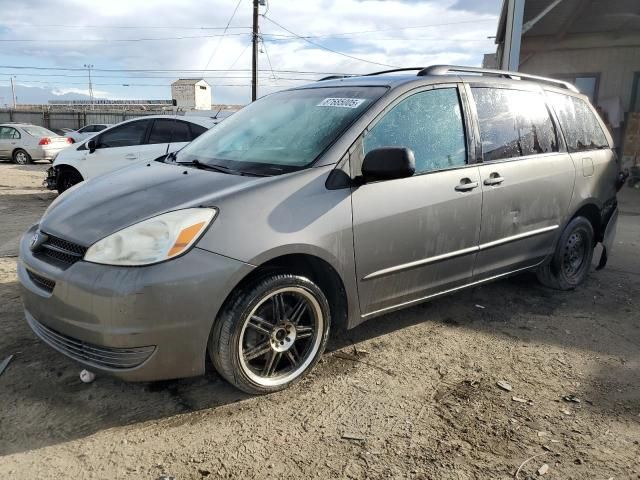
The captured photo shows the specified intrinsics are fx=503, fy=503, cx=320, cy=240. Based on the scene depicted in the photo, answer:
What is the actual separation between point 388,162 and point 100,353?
71.2 inches

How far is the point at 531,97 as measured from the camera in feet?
13.6

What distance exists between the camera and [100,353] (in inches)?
96.8

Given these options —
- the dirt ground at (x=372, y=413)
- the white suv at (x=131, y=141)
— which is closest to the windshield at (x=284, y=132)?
the dirt ground at (x=372, y=413)

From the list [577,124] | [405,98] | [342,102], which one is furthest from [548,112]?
[342,102]

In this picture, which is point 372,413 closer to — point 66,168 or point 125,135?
point 125,135

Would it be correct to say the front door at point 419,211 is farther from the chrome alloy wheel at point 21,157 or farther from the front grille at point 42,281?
the chrome alloy wheel at point 21,157

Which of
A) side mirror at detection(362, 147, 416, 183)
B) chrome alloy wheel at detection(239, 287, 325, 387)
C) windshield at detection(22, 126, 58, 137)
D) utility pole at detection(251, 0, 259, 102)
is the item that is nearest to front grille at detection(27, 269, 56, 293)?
chrome alloy wheel at detection(239, 287, 325, 387)

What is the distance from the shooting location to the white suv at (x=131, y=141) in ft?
28.3

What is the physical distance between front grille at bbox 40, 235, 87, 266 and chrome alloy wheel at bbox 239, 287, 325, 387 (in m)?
0.91

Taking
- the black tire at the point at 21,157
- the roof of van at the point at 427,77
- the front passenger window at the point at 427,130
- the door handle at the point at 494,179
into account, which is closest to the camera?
the front passenger window at the point at 427,130

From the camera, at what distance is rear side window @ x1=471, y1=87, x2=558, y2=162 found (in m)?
3.68

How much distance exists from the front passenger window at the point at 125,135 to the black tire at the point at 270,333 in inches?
272

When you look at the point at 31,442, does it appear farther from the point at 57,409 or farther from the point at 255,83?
the point at 255,83

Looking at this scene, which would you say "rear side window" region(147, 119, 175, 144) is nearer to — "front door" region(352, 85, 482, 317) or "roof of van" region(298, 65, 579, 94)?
"roof of van" region(298, 65, 579, 94)
